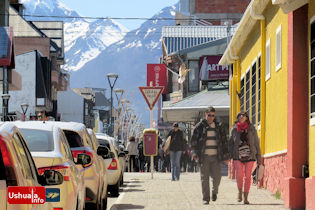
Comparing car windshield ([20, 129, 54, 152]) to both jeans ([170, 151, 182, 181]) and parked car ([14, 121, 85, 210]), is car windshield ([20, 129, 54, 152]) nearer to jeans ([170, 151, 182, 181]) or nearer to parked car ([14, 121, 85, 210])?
parked car ([14, 121, 85, 210])

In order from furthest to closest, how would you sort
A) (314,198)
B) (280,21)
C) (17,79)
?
(17,79) < (280,21) < (314,198)

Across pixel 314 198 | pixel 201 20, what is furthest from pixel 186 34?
pixel 314 198

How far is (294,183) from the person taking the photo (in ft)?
49.6

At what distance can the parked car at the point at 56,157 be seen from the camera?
8930 mm

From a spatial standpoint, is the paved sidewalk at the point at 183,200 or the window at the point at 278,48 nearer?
the paved sidewalk at the point at 183,200

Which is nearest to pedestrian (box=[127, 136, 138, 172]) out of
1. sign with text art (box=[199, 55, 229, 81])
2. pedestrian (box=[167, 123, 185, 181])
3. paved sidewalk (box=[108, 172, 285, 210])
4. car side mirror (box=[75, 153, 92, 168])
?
sign with text art (box=[199, 55, 229, 81])

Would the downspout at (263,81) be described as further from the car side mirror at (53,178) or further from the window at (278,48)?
the car side mirror at (53,178)

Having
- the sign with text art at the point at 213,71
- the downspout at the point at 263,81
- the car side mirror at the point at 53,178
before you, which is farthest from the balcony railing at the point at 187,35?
the car side mirror at the point at 53,178

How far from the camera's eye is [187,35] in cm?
7419

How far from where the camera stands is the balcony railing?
241ft

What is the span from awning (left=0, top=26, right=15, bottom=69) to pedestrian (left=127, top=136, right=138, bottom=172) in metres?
21.4

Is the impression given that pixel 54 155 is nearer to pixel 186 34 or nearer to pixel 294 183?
pixel 294 183

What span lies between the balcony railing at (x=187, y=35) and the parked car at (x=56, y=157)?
62735 millimetres

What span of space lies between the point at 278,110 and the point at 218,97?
82.6 feet
